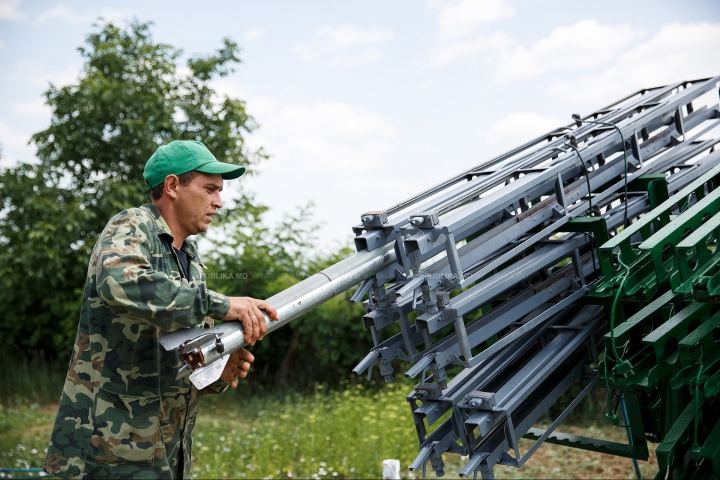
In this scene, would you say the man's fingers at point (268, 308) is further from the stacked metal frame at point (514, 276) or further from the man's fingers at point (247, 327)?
the stacked metal frame at point (514, 276)

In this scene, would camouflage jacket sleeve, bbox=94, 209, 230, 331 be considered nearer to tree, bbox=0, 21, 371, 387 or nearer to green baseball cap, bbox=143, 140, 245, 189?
green baseball cap, bbox=143, 140, 245, 189

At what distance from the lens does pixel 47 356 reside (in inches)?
394

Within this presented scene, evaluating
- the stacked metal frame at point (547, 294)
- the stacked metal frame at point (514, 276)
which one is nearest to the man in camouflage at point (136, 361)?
the stacked metal frame at point (547, 294)

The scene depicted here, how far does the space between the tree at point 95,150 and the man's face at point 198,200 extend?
18.9 ft

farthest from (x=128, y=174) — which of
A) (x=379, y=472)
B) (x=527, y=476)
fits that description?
(x=527, y=476)

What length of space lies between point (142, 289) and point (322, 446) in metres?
4.46

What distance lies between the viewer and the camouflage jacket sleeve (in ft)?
7.27

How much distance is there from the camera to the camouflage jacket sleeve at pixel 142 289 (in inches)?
87.2

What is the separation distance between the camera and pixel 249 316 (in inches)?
95.0

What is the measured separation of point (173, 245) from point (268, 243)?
21.3ft

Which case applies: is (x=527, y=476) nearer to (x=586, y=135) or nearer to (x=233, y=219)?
(x=586, y=135)

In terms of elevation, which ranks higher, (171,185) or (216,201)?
(171,185)

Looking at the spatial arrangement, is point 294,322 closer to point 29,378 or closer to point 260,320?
point 29,378

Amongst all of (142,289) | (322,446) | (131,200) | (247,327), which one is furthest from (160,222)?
(131,200)
